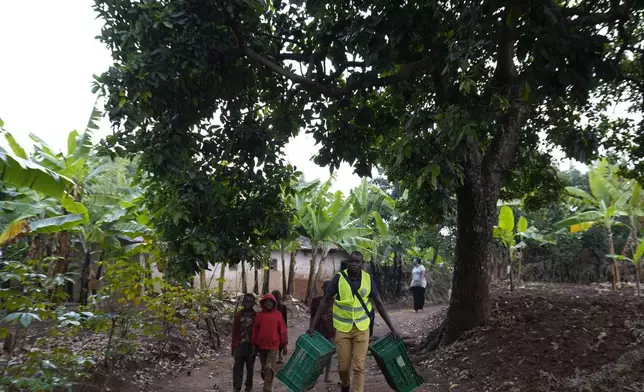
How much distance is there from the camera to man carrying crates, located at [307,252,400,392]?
19.0 ft

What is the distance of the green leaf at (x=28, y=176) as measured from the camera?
16.0ft

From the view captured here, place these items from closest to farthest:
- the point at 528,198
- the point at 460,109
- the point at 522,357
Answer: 1. the point at 460,109
2. the point at 522,357
3. the point at 528,198

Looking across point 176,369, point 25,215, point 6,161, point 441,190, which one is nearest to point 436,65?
point 441,190

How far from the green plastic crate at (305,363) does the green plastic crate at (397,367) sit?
1.85 ft

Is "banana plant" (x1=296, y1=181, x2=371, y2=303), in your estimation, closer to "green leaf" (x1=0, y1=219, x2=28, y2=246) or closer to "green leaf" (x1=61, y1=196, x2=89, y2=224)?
"green leaf" (x1=61, y1=196, x2=89, y2=224)

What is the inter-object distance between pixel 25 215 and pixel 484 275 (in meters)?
8.90

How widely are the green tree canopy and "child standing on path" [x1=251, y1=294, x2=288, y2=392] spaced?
1264 millimetres

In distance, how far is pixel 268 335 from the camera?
712 centimetres

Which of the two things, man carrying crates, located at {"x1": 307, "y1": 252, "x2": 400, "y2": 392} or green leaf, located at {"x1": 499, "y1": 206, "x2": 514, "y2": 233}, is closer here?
man carrying crates, located at {"x1": 307, "y1": 252, "x2": 400, "y2": 392}

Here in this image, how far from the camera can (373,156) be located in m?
8.27

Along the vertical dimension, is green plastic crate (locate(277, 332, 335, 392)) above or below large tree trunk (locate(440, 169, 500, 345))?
below

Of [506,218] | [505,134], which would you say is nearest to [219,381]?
[505,134]

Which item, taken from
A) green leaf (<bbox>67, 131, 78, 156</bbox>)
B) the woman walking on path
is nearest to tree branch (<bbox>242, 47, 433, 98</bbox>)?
green leaf (<bbox>67, 131, 78, 156</bbox>)

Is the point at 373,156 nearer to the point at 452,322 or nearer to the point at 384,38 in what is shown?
the point at 384,38
